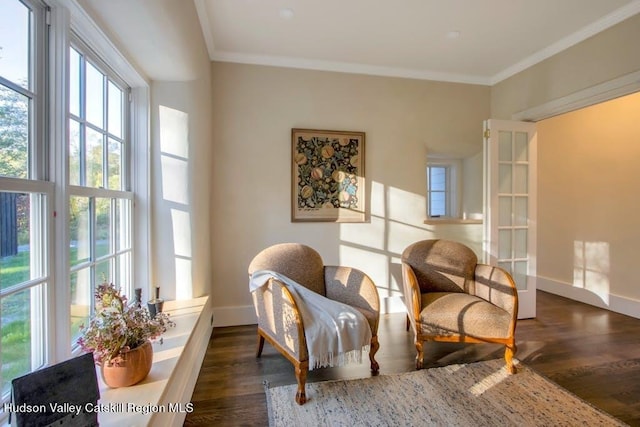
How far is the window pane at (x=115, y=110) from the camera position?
1.95 m

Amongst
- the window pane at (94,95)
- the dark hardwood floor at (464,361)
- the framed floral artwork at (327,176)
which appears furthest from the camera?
the framed floral artwork at (327,176)

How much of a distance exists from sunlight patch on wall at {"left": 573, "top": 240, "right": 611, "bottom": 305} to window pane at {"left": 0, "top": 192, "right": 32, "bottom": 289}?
511 cm

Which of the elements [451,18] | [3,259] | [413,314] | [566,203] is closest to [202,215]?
[3,259]

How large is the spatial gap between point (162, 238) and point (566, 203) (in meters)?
4.80

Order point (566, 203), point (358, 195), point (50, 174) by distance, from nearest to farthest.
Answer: point (50, 174) < point (358, 195) < point (566, 203)

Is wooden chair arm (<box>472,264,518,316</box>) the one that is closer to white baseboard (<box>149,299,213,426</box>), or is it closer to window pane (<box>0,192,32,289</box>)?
white baseboard (<box>149,299,213,426</box>)

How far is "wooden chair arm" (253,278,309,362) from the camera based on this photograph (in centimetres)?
193

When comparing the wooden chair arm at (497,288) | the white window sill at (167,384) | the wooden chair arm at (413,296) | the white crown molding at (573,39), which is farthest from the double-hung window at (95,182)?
the white crown molding at (573,39)

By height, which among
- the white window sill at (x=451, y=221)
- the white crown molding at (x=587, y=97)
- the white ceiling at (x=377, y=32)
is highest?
the white ceiling at (x=377, y=32)

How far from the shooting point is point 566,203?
4250mm

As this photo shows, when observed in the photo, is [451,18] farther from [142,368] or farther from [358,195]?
[142,368]

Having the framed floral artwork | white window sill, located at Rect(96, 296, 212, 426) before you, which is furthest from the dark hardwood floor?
the framed floral artwork

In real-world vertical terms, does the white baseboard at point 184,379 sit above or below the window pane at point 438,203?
below

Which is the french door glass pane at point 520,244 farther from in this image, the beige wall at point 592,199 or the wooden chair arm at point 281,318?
the wooden chair arm at point 281,318
